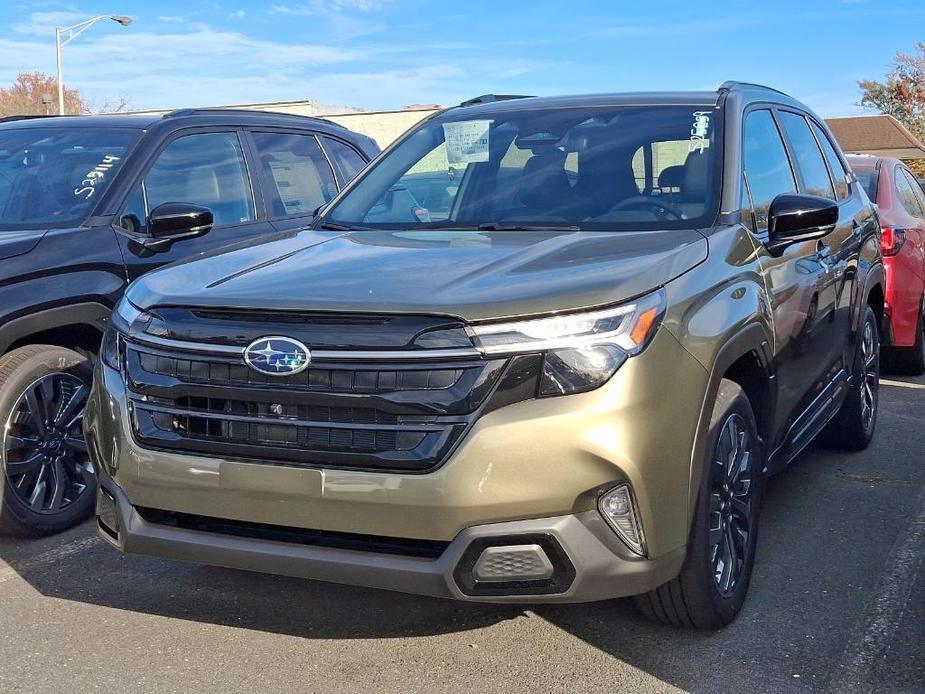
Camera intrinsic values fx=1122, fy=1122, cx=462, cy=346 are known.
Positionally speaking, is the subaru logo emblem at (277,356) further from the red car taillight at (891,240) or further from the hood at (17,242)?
the red car taillight at (891,240)

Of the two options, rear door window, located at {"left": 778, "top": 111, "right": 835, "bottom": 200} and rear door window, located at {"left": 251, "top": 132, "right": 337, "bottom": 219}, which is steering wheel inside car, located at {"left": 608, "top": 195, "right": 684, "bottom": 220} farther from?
rear door window, located at {"left": 251, "top": 132, "right": 337, "bottom": 219}

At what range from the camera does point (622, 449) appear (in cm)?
301

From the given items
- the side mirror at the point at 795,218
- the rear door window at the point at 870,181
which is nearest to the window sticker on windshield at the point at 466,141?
the side mirror at the point at 795,218

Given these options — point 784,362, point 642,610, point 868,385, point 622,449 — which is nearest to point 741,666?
point 642,610

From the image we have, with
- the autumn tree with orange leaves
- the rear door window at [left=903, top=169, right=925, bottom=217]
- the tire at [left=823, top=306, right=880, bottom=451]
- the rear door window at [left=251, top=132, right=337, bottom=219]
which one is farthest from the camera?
the autumn tree with orange leaves

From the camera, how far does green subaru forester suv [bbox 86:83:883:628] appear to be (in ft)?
9.84

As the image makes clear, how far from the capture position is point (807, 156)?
211 inches

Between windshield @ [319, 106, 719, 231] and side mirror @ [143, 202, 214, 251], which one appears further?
side mirror @ [143, 202, 214, 251]

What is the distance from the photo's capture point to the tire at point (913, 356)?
8.36 m

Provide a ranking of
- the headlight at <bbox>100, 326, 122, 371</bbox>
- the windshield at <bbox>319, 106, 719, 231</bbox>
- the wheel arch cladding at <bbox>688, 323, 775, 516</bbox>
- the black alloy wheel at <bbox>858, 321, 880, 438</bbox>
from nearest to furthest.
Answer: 1. the wheel arch cladding at <bbox>688, 323, 775, 516</bbox>
2. the headlight at <bbox>100, 326, 122, 371</bbox>
3. the windshield at <bbox>319, 106, 719, 231</bbox>
4. the black alloy wheel at <bbox>858, 321, 880, 438</bbox>

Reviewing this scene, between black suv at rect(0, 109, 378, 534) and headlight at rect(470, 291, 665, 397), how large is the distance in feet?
7.85

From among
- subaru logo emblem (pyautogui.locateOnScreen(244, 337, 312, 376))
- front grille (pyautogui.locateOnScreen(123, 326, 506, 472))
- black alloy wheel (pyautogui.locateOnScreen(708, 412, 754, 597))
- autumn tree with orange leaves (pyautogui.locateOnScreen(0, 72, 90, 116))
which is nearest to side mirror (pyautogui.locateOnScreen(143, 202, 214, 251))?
front grille (pyautogui.locateOnScreen(123, 326, 506, 472))

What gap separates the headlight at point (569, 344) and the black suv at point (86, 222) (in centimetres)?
239

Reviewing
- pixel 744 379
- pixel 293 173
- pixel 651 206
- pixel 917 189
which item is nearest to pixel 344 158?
pixel 293 173
